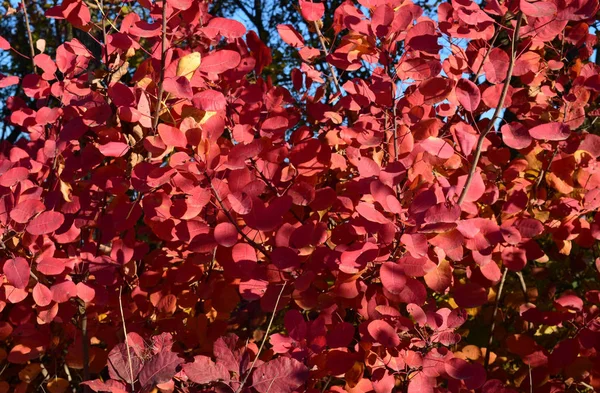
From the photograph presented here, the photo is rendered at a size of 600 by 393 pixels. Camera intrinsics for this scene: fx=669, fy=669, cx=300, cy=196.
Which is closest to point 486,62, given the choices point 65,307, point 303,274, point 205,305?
point 303,274

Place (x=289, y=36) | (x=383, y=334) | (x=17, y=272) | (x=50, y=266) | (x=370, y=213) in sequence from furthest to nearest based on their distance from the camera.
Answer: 1. (x=289, y=36)
2. (x=50, y=266)
3. (x=17, y=272)
4. (x=383, y=334)
5. (x=370, y=213)

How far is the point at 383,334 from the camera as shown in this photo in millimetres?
1345

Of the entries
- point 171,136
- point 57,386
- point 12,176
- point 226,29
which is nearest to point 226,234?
point 171,136

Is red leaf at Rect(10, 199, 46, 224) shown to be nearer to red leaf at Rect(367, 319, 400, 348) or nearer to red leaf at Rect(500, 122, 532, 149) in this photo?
red leaf at Rect(367, 319, 400, 348)

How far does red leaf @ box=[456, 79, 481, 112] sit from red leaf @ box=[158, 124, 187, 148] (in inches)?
22.2

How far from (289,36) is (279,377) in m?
0.99

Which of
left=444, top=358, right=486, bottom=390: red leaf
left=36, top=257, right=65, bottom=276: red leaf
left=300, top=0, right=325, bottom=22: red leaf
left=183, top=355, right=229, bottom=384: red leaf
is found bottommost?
left=444, top=358, right=486, bottom=390: red leaf

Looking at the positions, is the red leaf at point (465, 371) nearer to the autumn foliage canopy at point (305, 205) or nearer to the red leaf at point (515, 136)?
the autumn foliage canopy at point (305, 205)

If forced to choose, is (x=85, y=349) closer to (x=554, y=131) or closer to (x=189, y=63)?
(x=189, y=63)

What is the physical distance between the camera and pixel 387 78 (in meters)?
1.44

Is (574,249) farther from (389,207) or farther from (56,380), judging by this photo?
(56,380)

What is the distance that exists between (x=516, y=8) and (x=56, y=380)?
153cm

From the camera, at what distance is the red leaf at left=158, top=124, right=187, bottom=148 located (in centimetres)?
131

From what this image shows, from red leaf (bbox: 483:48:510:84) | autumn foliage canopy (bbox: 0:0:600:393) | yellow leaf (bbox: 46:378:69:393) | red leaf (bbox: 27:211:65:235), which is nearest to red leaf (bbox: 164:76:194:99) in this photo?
autumn foliage canopy (bbox: 0:0:600:393)
